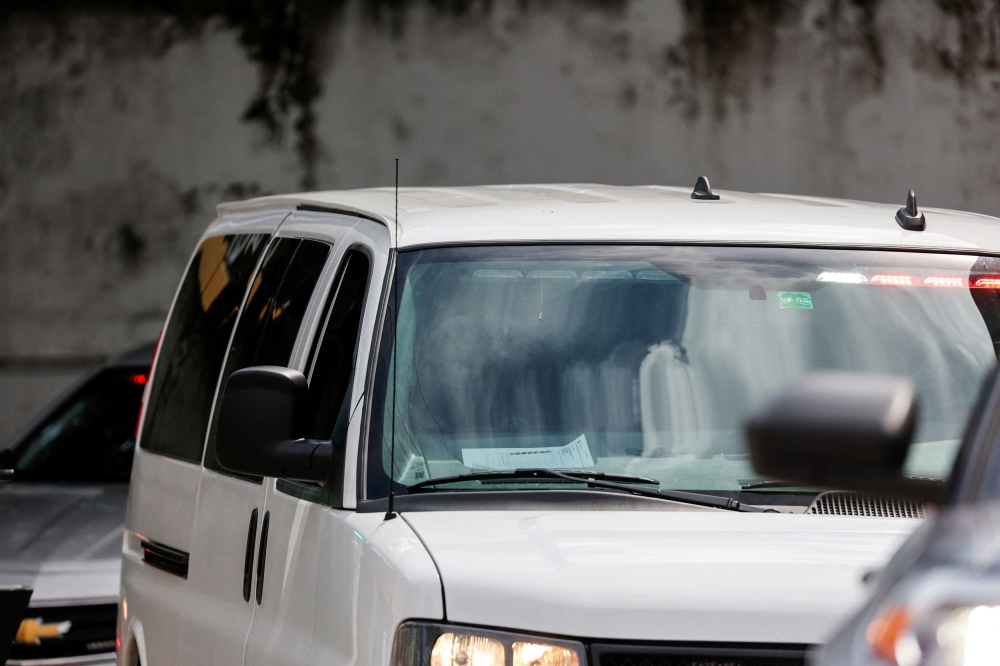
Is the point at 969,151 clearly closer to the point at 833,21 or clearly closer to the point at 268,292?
the point at 833,21

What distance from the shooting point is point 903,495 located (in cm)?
193

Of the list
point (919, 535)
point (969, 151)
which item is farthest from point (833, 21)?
point (919, 535)

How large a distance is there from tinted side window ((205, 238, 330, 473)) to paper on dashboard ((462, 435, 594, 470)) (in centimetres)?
89

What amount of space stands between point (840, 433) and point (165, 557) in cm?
315

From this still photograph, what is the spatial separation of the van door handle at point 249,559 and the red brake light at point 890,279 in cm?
162

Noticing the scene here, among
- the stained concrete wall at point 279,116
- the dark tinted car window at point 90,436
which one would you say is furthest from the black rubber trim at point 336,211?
the stained concrete wall at point 279,116

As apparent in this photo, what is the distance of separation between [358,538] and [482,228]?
35.6 inches

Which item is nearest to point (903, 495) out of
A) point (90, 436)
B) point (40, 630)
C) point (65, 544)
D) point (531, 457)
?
point (531, 457)

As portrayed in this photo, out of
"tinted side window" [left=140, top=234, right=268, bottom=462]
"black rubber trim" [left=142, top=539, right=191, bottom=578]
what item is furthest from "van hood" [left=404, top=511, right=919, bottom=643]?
"tinted side window" [left=140, top=234, right=268, bottom=462]

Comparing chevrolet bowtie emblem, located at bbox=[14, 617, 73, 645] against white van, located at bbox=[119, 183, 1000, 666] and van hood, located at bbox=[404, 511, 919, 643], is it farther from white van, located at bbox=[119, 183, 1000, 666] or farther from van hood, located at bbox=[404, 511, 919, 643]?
van hood, located at bbox=[404, 511, 919, 643]

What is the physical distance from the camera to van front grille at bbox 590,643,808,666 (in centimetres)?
264

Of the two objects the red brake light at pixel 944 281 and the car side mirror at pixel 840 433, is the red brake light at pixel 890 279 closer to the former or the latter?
the red brake light at pixel 944 281

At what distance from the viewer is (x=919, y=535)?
1.82 meters

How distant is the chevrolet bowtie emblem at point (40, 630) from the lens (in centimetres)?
607
